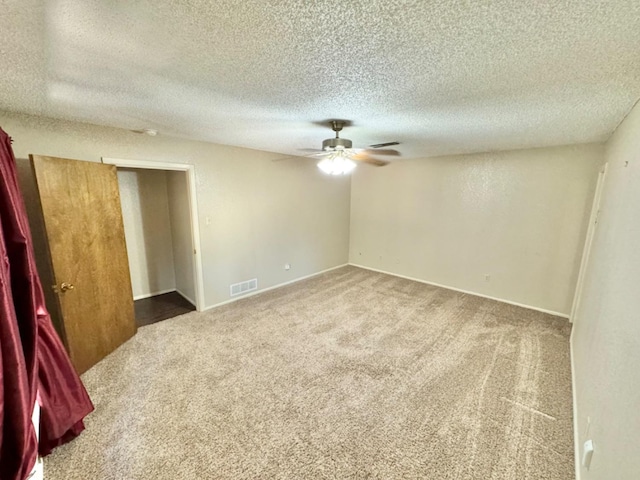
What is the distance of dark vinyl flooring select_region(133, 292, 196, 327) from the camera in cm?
352

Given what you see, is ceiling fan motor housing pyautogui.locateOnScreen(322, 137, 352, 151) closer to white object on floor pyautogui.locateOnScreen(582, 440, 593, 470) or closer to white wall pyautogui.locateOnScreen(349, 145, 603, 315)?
white object on floor pyautogui.locateOnScreen(582, 440, 593, 470)

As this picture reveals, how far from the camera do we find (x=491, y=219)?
4051mm

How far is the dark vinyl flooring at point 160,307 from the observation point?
352 cm

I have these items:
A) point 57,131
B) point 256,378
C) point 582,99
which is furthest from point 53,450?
point 582,99

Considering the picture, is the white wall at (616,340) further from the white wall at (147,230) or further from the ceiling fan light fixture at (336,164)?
the white wall at (147,230)

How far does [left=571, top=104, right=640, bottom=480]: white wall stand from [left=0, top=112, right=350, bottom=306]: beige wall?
152 inches

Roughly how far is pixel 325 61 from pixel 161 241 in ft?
13.9

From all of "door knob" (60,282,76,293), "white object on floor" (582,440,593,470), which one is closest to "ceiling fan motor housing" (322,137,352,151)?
"white object on floor" (582,440,593,470)

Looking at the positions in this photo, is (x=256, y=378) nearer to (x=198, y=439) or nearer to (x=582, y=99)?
(x=198, y=439)

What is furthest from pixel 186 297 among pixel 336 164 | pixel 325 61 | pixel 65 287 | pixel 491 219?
pixel 491 219

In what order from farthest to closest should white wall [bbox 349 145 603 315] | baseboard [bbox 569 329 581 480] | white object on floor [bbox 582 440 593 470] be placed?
white wall [bbox 349 145 603 315]
baseboard [bbox 569 329 581 480]
white object on floor [bbox 582 440 593 470]

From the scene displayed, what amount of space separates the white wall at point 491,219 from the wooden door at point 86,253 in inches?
171

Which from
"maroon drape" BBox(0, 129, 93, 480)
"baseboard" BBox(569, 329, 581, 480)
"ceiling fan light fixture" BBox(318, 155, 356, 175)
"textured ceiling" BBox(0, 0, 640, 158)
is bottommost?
"baseboard" BBox(569, 329, 581, 480)

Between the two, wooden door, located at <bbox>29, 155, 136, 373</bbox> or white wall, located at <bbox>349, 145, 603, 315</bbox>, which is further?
white wall, located at <bbox>349, 145, 603, 315</bbox>
